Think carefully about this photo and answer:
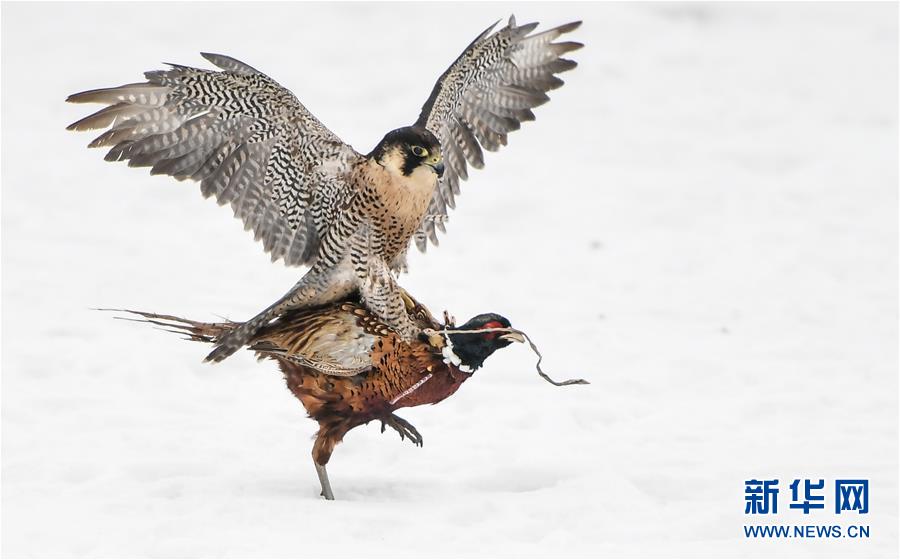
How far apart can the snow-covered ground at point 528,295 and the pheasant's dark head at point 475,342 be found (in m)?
0.60

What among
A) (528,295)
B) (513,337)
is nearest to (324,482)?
(513,337)

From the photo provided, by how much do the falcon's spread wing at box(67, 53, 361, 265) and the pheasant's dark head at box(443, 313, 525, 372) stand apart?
28.2 inches

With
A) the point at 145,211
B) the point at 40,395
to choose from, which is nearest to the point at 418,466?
the point at 40,395

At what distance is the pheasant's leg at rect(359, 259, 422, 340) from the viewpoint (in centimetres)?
512

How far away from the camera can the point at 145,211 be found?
9.02 m

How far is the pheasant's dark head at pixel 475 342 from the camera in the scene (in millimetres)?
5004

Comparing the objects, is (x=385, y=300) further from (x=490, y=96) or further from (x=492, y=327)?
(x=490, y=96)

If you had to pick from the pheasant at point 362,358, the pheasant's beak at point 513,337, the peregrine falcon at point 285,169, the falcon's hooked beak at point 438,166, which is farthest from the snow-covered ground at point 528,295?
the falcon's hooked beak at point 438,166

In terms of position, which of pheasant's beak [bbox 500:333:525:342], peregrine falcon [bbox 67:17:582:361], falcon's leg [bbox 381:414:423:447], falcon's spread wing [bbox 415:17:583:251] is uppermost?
falcon's spread wing [bbox 415:17:583:251]

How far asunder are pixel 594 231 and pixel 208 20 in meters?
4.87

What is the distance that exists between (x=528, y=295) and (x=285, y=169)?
3389mm

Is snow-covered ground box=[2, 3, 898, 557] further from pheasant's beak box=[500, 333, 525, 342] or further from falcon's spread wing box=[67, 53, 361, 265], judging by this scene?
falcon's spread wing box=[67, 53, 361, 265]

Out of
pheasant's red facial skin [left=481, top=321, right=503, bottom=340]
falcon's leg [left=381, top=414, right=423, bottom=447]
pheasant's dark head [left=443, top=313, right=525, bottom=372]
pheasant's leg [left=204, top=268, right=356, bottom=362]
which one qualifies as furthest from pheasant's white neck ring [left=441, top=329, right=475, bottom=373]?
falcon's leg [left=381, top=414, right=423, bottom=447]

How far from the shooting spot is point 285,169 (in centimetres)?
516
